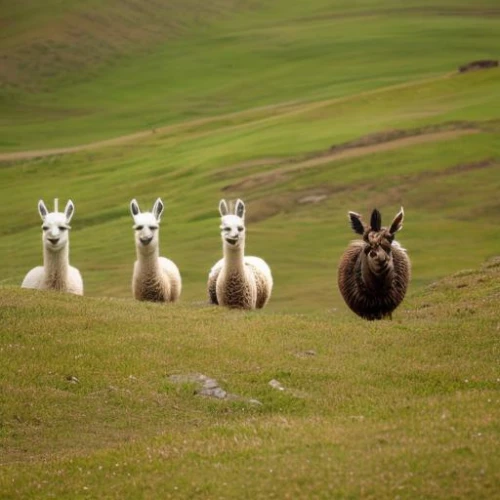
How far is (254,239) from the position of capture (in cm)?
4778

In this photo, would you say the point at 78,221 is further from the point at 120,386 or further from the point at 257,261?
the point at 120,386

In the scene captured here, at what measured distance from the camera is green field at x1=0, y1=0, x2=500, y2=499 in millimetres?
12734

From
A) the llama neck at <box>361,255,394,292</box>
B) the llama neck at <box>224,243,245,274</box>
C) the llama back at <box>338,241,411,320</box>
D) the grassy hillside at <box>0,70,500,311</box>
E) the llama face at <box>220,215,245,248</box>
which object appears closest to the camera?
the llama neck at <box>361,255,394,292</box>

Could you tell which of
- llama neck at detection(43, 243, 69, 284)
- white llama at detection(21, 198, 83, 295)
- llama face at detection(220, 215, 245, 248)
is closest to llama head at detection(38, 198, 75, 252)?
white llama at detection(21, 198, 83, 295)

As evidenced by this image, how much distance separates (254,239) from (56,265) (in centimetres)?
2415

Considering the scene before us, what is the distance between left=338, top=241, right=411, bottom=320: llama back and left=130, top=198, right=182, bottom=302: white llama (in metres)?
4.14

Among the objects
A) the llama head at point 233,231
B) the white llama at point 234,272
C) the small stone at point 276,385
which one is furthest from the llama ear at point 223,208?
the small stone at point 276,385

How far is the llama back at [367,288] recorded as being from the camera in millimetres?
20734

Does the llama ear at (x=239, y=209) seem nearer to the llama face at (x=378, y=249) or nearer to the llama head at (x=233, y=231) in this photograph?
the llama head at (x=233, y=231)

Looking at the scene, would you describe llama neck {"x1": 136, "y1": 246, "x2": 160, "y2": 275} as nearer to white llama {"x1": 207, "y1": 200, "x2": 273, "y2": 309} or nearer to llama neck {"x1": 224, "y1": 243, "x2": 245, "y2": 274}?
white llama {"x1": 207, "y1": 200, "x2": 273, "y2": 309}

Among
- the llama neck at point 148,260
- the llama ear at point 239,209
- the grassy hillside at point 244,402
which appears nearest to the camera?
the grassy hillside at point 244,402

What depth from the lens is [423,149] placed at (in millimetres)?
60312

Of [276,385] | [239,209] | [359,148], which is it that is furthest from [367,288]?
[359,148]

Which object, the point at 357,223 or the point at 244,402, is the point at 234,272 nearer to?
the point at 357,223
